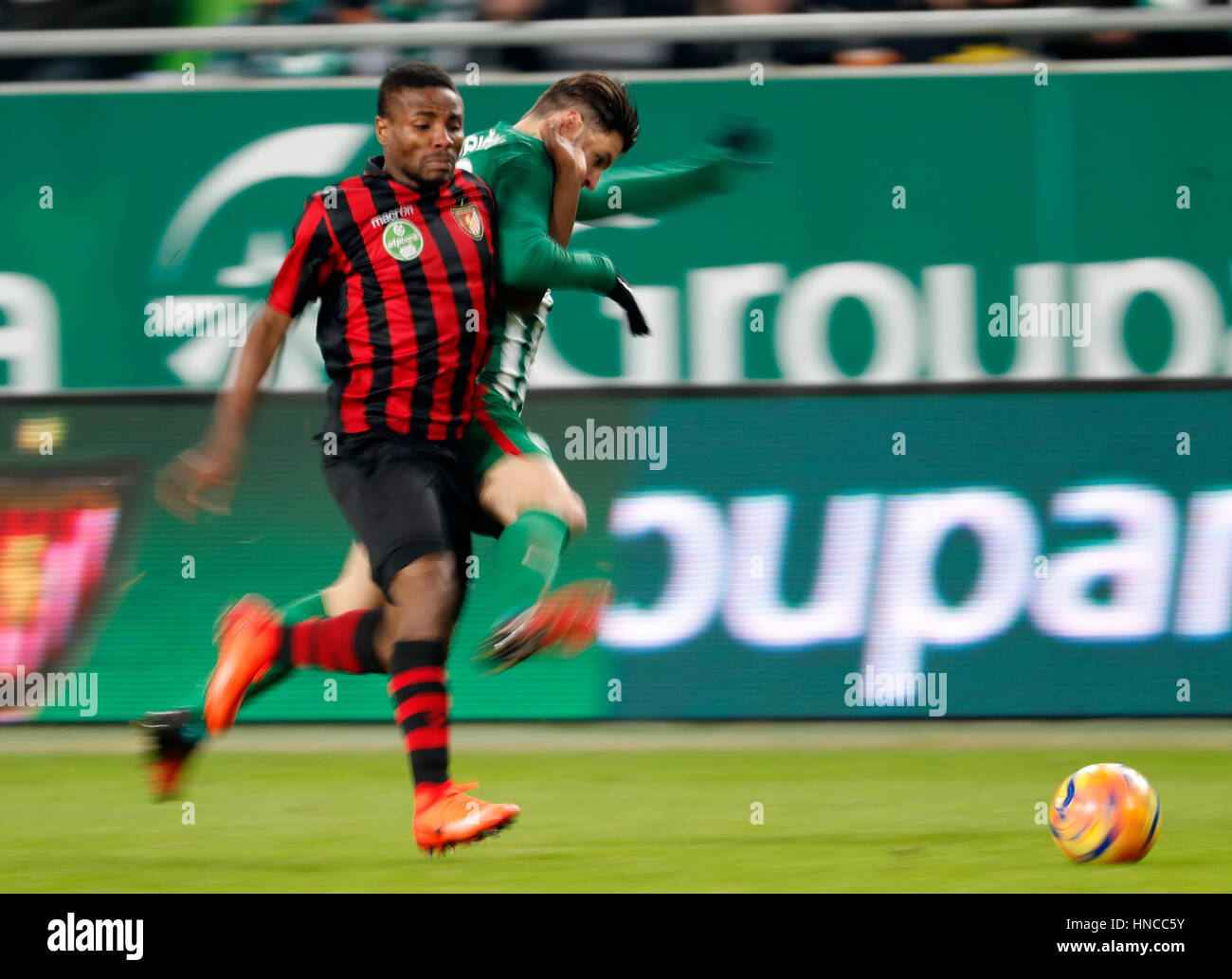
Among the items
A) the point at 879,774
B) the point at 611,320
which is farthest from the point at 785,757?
the point at 611,320

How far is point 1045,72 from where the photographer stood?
6742mm

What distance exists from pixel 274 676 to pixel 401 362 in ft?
2.76

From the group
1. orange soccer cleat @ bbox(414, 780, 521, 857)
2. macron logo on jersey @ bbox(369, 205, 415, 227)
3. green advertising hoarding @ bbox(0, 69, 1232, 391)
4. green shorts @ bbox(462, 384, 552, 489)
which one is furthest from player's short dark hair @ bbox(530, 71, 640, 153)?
green advertising hoarding @ bbox(0, 69, 1232, 391)

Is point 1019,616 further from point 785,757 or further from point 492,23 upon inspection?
point 492,23

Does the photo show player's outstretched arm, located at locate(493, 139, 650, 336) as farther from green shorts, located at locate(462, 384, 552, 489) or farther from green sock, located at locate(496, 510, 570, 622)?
green sock, located at locate(496, 510, 570, 622)

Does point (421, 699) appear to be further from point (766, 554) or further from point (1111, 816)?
point (766, 554)

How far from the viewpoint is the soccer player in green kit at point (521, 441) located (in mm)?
4062

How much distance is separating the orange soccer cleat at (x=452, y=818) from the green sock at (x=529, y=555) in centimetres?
41

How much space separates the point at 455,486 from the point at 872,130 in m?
3.15

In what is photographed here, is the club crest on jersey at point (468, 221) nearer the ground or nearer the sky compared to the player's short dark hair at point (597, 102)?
nearer the ground

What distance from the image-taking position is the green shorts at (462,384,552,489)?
4328 millimetres

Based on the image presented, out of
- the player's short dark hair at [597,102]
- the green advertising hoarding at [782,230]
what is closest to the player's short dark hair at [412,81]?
the player's short dark hair at [597,102]

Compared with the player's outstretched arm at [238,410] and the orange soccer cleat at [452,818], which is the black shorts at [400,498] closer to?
the player's outstretched arm at [238,410]

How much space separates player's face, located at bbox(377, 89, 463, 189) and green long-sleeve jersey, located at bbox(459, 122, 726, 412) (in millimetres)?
193
